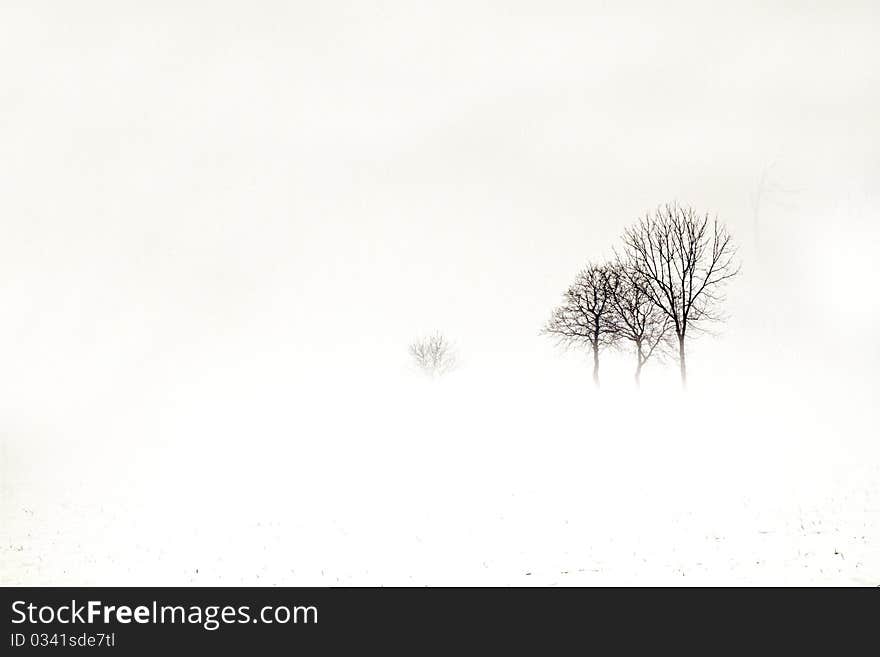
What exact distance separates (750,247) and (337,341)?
72587 mm

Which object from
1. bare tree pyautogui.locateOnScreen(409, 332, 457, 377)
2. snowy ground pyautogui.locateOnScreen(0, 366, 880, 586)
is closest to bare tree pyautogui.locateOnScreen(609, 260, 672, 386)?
snowy ground pyautogui.locateOnScreen(0, 366, 880, 586)

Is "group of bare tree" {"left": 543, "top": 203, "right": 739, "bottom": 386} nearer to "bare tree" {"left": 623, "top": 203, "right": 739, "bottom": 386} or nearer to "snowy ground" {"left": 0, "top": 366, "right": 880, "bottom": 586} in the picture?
"bare tree" {"left": 623, "top": 203, "right": 739, "bottom": 386}

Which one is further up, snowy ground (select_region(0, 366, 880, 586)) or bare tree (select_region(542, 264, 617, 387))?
bare tree (select_region(542, 264, 617, 387))

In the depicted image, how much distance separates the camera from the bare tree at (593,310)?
41.9 m

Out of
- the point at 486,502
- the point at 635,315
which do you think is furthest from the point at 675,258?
the point at 486,502

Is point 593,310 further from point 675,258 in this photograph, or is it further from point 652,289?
point 675,258

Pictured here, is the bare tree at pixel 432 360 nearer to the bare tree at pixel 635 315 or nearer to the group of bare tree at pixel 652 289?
the group of bare tree at pixel 652 289
